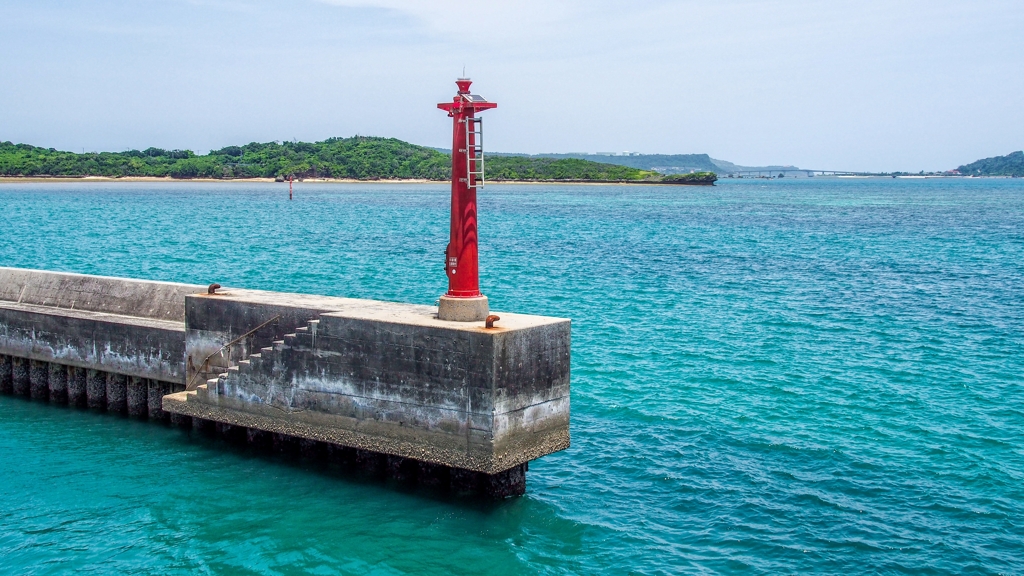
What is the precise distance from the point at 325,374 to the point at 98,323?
578 centimetres

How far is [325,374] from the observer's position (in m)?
14.5

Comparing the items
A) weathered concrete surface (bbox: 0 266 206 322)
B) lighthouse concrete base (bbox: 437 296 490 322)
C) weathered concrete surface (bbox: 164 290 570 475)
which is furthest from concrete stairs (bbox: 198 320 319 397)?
weathered concrete surface (bbox: 0 266 206 322)

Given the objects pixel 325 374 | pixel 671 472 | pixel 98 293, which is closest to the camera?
pixel 325 374

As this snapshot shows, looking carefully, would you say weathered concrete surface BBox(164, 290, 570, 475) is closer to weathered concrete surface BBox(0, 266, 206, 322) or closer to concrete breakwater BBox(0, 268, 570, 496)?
concrete breakwater BBox(0, 268, 570, 496)

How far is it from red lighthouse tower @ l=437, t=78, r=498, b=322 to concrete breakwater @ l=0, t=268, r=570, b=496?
32 cm

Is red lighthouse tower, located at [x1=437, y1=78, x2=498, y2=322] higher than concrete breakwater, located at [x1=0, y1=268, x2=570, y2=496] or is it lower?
higher

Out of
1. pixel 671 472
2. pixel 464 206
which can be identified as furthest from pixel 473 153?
pixel 671 472

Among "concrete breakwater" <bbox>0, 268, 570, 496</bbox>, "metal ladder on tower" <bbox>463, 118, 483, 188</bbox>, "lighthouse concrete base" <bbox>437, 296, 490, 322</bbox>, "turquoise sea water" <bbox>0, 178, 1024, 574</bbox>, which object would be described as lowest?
"turquoise sea water" <bbox>0, 178, 1024, 574</bbox>

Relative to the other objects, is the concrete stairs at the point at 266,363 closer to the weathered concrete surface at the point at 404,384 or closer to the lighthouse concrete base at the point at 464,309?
the weathered concrete surface at the point at 404,384

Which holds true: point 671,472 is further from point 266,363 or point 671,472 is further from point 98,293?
point 98,293

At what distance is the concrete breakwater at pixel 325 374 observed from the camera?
13.2 metres

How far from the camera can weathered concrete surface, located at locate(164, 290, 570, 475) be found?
42.8ft

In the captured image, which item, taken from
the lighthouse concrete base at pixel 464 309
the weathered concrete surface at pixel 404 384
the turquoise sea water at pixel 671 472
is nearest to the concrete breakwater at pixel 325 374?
the weathered concrete surface at pixel 404 384

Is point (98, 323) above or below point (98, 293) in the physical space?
below
